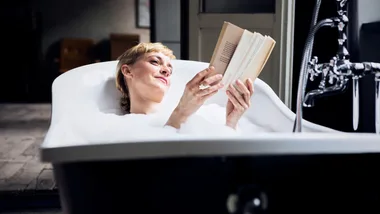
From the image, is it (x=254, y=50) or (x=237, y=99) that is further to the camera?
(x=237, y=99)

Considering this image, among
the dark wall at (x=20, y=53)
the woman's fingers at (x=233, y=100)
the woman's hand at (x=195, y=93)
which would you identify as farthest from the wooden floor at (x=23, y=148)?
the woman's fingers at (x=233, y=100)

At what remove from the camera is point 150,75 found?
1740 millimetres

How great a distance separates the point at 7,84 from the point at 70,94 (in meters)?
5.54

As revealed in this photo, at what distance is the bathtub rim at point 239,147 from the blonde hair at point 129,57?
89 centimetres

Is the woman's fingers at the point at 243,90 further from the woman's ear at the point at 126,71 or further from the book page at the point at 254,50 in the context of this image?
the woman's ear at the point at 126,71

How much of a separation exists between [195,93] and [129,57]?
419mm

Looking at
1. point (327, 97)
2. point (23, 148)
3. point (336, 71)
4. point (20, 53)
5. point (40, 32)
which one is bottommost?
point (23, 148)

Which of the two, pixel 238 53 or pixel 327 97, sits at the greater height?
pixel 238 53

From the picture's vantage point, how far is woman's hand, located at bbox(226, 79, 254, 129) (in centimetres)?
151

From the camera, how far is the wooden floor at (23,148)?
2.66 meters

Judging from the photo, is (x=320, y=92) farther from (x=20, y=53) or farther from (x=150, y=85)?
(x=20, y=53)

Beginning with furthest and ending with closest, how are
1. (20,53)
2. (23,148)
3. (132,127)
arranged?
(20,53), (23,148), (132,127)

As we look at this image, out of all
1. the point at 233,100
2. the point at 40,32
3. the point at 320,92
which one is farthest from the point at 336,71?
the point at 40,32

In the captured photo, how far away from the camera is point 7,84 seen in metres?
6.86
